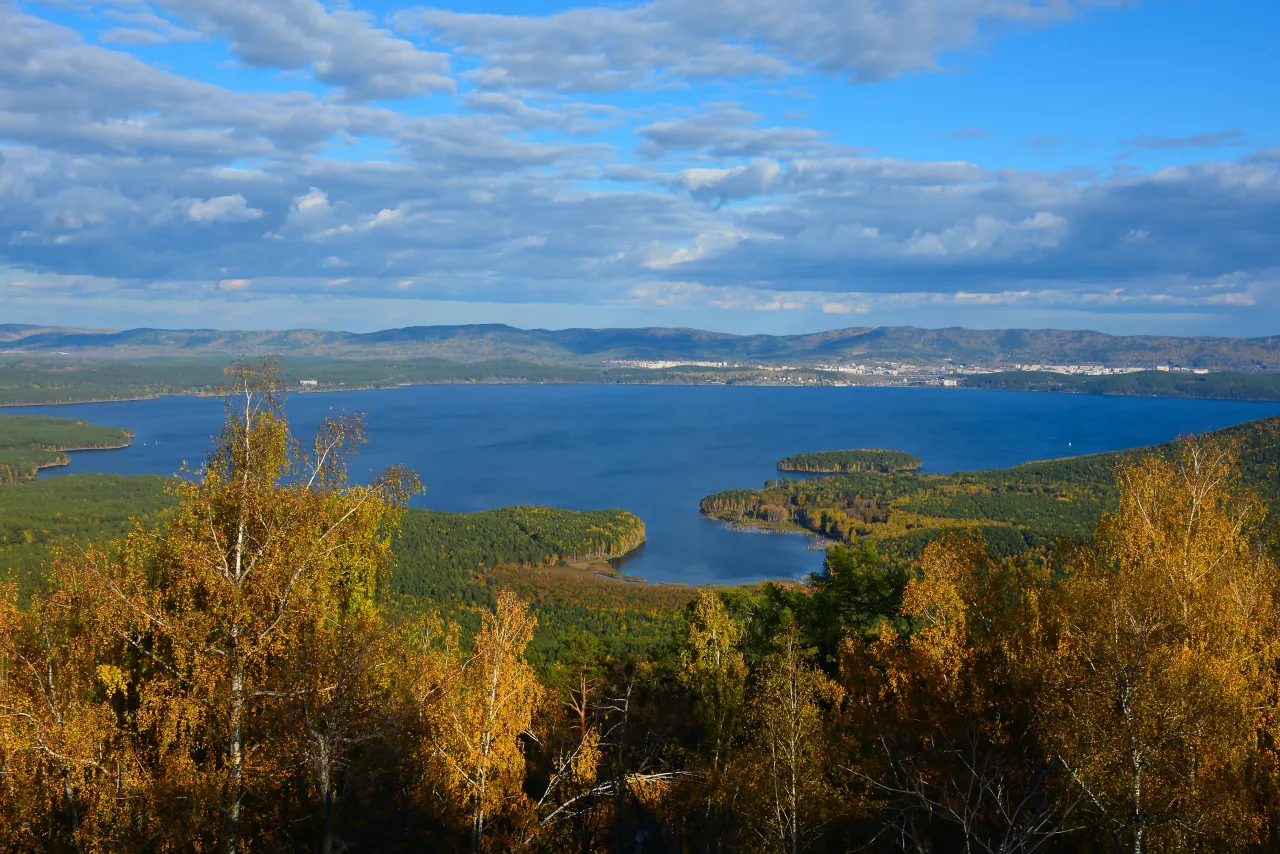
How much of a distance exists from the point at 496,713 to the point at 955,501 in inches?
3861

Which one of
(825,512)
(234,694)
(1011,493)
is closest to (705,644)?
(234,694)

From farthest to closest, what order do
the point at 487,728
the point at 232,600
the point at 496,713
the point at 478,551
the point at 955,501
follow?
the point at 955,501 < the point at 478,551 < the point at 496,713 < the point at 487,728 < the point at 232,600

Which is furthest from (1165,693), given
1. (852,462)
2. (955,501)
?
(852,462)

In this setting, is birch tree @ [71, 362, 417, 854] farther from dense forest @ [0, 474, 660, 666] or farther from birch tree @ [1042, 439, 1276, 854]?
dense forest @ [0, 474, 660, 666]

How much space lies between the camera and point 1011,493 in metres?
103

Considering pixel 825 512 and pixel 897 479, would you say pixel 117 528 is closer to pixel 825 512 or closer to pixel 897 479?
pixel 825 512

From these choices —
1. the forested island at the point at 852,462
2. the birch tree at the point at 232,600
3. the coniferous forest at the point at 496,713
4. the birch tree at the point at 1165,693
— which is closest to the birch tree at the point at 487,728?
the coniferous forest at the point at 496,713

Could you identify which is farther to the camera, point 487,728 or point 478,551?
point 478,551

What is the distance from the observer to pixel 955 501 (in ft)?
330

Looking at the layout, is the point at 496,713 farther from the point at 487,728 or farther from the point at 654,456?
the point at 654,456

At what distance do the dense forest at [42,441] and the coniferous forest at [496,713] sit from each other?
437ft

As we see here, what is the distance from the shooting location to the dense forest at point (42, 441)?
127988 millimetres

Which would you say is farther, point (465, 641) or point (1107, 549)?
point (465, 641)

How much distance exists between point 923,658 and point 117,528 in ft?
264
